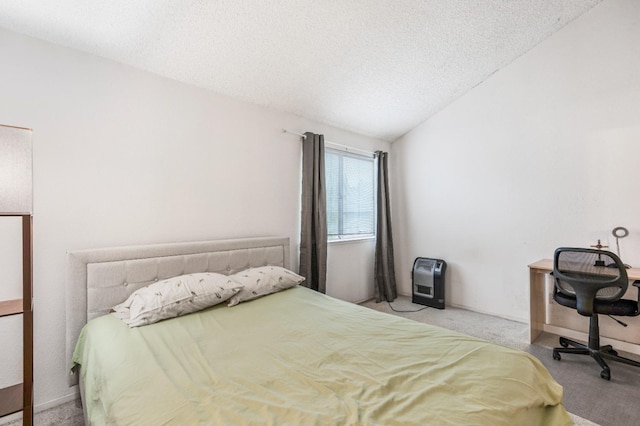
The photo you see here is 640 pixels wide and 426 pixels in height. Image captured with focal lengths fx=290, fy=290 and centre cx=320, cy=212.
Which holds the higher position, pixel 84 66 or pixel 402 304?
pixel 84 66

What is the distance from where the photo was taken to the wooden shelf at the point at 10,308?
137cm

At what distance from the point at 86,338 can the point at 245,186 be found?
5.37 ft

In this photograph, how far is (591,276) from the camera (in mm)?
2244

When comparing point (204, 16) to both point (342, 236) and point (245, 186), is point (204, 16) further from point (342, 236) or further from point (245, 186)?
point (342, 236)

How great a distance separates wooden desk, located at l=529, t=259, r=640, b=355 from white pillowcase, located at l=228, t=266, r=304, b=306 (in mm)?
2266

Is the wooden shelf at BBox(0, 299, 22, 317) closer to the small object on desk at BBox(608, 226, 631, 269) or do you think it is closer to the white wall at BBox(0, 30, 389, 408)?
the white wall at BBox(0, 30, 389, 408)

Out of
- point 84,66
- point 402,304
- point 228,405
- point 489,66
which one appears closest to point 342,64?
point 489,66

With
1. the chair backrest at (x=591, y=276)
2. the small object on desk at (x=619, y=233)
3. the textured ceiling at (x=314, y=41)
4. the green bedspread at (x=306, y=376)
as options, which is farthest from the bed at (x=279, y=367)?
the small object on desk at (x=619, y=233)

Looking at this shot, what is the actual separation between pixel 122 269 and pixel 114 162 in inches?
30.7

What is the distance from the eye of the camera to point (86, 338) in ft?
5.71

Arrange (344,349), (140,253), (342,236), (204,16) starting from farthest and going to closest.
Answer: (342,236), (140,253), (204,16), (344,349)

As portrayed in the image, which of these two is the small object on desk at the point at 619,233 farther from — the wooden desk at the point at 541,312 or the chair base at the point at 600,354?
the chair base at the point at 600,354

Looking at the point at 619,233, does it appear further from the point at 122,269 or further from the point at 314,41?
the point at 122,269

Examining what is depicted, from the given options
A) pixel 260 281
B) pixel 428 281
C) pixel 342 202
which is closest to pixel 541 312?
pixel 428 281
